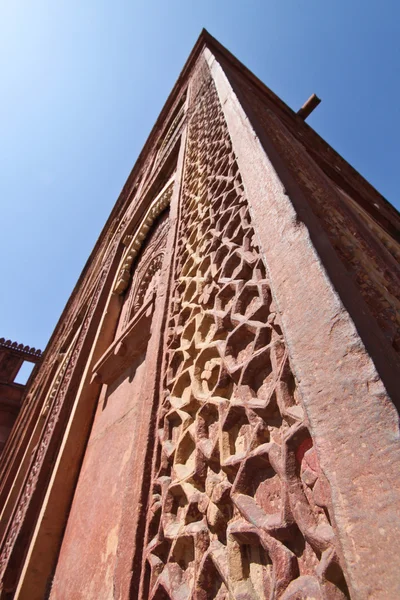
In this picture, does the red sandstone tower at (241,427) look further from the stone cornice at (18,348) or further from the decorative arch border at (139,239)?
the stone cornice at (18,348)

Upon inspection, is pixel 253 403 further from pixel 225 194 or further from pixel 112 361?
pixel 112 361

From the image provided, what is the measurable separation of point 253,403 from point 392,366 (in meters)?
0.33

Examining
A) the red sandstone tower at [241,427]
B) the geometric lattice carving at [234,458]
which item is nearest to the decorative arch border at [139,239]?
the red sandstone tower at [241,427]

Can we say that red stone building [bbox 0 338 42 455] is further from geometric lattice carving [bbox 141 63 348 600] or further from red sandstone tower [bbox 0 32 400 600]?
geometric lattice carving [bbox 141 63 348 600]

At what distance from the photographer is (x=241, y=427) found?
0.91 m

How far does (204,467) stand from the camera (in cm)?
95

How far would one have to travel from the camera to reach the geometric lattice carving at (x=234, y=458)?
0.63m

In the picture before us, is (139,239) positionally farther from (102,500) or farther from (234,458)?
(234,458)

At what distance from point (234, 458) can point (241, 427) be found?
89 millimetres

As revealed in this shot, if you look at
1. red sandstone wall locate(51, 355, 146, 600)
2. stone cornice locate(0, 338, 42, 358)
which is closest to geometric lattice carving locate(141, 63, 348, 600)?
red sandstone wall locate(51, 355, 146, 600)

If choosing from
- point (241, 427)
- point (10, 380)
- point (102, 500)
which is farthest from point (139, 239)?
point (10, 380)

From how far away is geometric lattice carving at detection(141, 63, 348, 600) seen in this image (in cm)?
63

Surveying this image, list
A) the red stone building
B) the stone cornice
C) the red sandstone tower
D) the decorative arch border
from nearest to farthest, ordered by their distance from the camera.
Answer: the red sandstone tower → the decorative arch border → the red stone building → the stone cornice

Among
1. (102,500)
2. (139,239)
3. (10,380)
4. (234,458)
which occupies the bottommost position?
(234,458)
